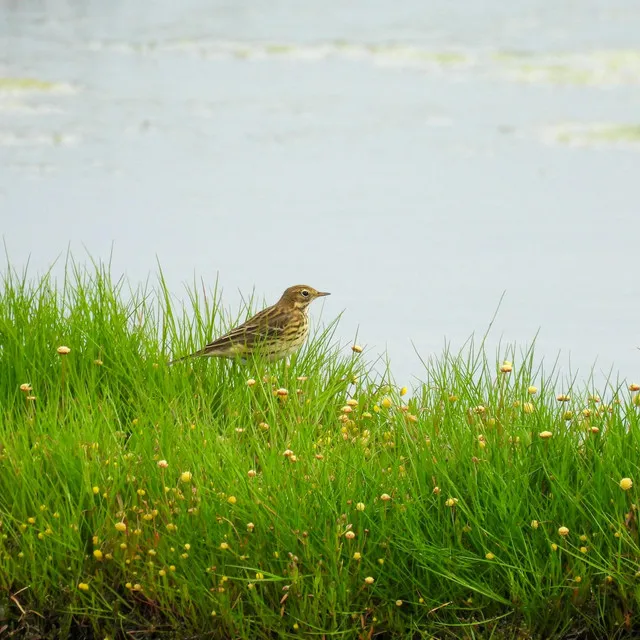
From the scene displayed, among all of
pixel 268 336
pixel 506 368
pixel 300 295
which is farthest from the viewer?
pixel 300 295

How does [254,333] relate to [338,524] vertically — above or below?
above

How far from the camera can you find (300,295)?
884cm

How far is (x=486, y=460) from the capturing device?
5.83m

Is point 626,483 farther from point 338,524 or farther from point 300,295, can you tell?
point 300,295

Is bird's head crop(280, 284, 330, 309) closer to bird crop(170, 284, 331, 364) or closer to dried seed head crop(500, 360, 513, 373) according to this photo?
bird crop(170, 284, 331, 364)

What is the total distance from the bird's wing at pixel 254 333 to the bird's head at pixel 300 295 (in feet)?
0.86

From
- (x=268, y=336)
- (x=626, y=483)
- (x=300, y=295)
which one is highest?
(x=300, y=295)

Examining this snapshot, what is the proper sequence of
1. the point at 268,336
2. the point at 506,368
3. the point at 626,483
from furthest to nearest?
the point at 268,336 → the point at 506,368 → the point at 626,483

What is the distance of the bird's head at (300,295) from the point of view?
8.71 metres

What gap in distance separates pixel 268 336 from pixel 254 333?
4.3 inches

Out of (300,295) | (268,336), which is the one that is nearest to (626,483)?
(268,336)

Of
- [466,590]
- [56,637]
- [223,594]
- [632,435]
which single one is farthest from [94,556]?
[632,435]

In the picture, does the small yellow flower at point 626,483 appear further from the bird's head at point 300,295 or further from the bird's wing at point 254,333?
the bird's head at point 300,295

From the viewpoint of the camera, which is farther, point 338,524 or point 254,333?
point 254,333
